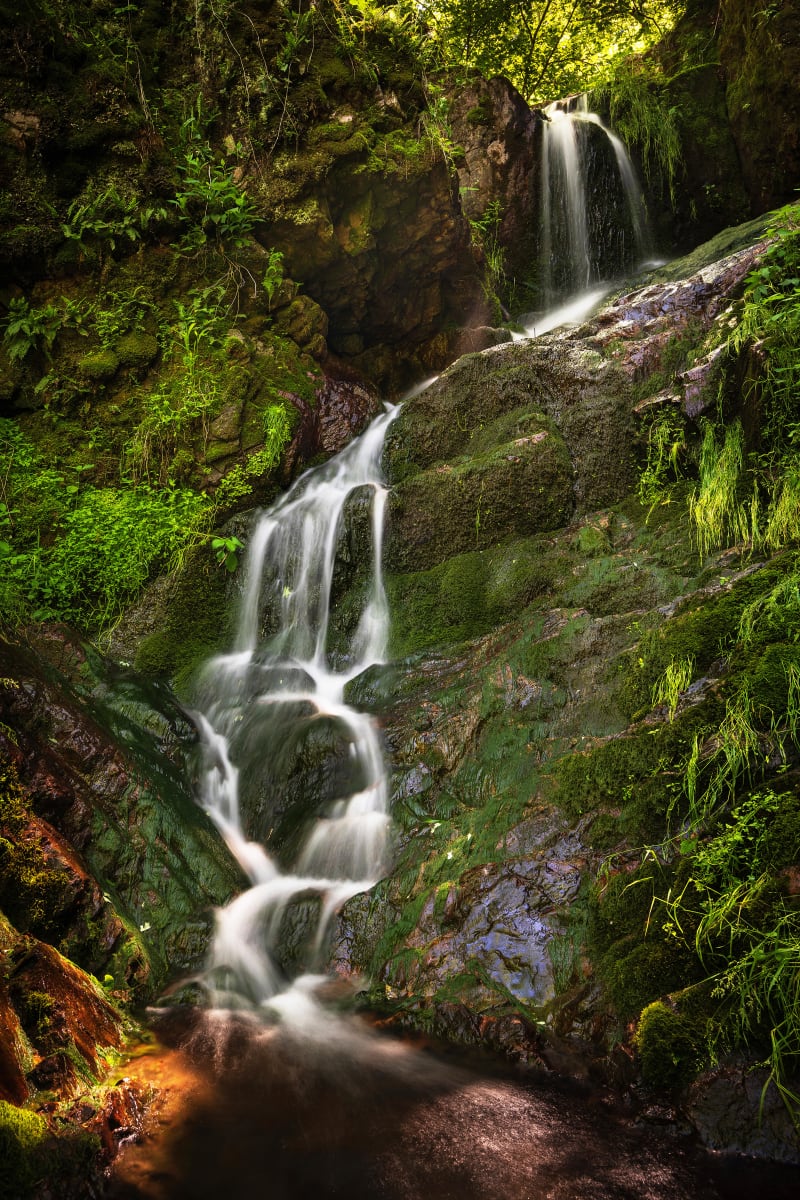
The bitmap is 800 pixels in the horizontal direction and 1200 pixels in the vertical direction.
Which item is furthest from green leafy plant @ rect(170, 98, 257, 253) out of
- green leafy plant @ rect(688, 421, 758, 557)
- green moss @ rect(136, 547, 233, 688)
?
green leafy plant @ rect(688, 421, 758, 557)

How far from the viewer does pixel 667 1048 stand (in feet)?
9.26

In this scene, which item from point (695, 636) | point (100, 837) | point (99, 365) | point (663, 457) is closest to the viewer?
point (695, 636)

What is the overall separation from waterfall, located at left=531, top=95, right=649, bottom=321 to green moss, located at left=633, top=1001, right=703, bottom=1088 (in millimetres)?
11409

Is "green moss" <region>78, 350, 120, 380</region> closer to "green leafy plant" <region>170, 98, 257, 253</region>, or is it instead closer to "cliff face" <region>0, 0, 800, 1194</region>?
"cliff face" <region>0, 0, 800, 1194</region>

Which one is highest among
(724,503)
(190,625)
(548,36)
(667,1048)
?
(548,36)

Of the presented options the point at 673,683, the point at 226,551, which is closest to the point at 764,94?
the point at 226,551

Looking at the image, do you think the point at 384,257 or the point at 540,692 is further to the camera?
the point at 384,257

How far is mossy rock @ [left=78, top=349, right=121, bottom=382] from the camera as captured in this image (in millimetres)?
8383

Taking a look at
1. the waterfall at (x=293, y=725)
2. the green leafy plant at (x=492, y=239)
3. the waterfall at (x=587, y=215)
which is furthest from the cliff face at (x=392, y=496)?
the waterfall at (x=587, y=215)

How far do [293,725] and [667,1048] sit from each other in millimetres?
3849

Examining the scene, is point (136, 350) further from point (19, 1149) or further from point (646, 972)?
point (646, 972)

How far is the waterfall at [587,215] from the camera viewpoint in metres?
12.1

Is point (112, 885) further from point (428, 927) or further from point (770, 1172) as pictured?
point (770, 1172)

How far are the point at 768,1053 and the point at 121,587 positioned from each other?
673 centimetres
